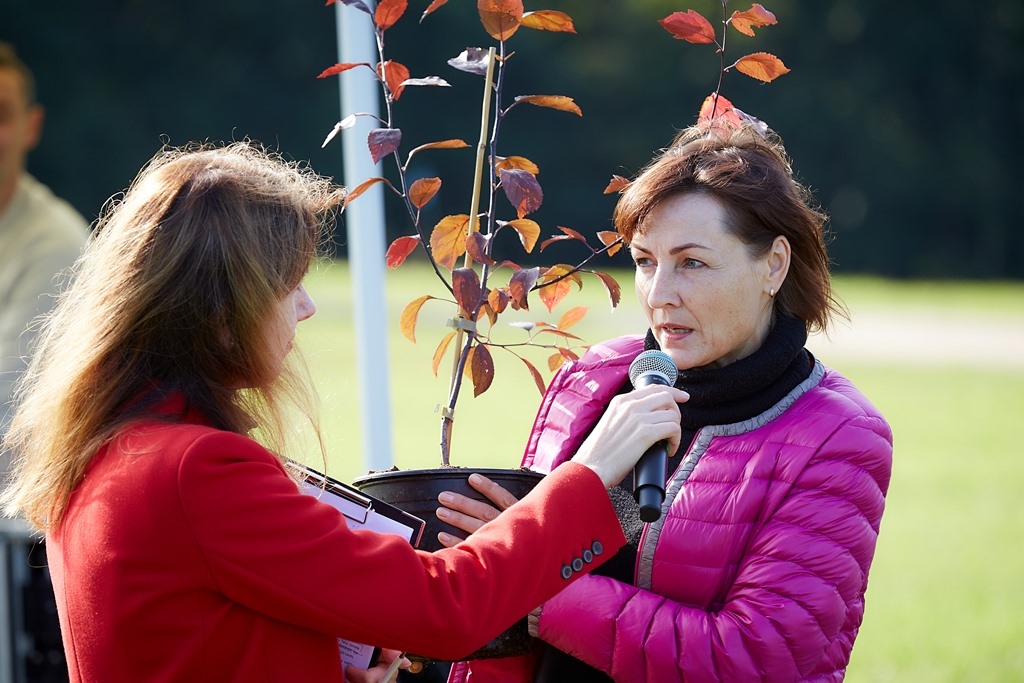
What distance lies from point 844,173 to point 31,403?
1465 inches

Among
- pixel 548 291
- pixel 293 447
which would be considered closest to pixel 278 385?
pixel 293 447

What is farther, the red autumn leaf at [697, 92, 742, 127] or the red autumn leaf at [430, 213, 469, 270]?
the red autumn leaf at [697, 92, 742, 127]

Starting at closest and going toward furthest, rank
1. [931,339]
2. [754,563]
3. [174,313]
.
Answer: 1. [174,313]
2. [754,563]
3. [931,339]

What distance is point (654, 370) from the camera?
2127 mm

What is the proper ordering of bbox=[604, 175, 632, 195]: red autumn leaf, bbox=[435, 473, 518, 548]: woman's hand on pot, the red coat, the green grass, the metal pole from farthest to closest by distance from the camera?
the green grass → the metal pole → bbox=[604, 175, 632, 195]: red autumn leaf → bbox=[435, 473, 518, 548]: woman's hand on pot → the red coat

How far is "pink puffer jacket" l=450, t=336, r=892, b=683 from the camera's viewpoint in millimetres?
2074

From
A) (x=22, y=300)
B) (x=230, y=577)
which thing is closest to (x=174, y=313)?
(x=230, y=577)

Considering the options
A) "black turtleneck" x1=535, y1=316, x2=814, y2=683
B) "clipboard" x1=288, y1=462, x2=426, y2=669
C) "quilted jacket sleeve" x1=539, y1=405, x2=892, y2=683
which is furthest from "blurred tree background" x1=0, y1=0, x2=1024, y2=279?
"clipboard" x1=288, y1=462, x2=426, y2=669

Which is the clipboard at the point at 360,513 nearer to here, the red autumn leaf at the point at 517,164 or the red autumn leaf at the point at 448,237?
the red autumn leaf at the point at 448,237

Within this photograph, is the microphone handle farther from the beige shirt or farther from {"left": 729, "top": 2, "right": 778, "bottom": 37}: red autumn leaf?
the beige shirt

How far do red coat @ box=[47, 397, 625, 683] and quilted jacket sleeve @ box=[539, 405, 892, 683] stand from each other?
0.46 m

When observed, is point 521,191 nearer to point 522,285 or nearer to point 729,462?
point 522,285

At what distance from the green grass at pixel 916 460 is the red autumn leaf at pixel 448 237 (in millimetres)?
230

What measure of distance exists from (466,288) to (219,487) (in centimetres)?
71
